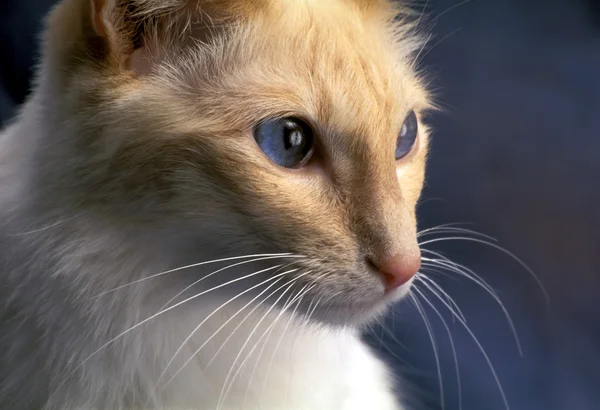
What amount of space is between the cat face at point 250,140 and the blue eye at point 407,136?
0.10 m

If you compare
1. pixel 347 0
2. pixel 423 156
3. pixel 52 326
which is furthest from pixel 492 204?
pixel 52 326

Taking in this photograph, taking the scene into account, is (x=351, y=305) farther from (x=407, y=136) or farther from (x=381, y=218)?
(x=407, y=136)

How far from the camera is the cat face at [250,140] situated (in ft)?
1.91

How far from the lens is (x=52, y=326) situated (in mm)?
649

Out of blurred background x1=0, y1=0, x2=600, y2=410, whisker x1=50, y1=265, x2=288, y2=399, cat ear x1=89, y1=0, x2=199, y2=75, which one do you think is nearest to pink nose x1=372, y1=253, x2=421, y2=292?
whisker x1=50, y1=265, x2=288, y2=399

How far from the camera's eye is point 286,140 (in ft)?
1.98

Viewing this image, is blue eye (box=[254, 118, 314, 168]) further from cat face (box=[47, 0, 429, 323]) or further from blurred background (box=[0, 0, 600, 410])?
blurred background (box=[0, 0, 600, 410])

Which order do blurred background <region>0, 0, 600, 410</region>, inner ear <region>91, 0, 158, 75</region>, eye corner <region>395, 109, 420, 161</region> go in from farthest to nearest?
1. blurred background <region>0, 0, 600, 410</region>
2. eye corner <region>395, 109, 420, 161</region>
3. inner ear <region>91, 0, 158, 75</region>

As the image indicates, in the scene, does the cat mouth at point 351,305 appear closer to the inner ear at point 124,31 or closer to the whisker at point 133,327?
the whisker at point 133,327

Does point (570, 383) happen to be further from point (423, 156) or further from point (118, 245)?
→ point (118, 245)

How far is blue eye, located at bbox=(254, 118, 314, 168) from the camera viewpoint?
0.60 metres

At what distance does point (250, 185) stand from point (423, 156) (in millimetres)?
308

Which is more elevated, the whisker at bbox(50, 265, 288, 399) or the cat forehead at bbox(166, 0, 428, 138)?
the cat forehead at bbox(166, 0, 428, 138)

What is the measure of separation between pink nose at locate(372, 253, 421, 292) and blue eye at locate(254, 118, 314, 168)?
128 millimetres
